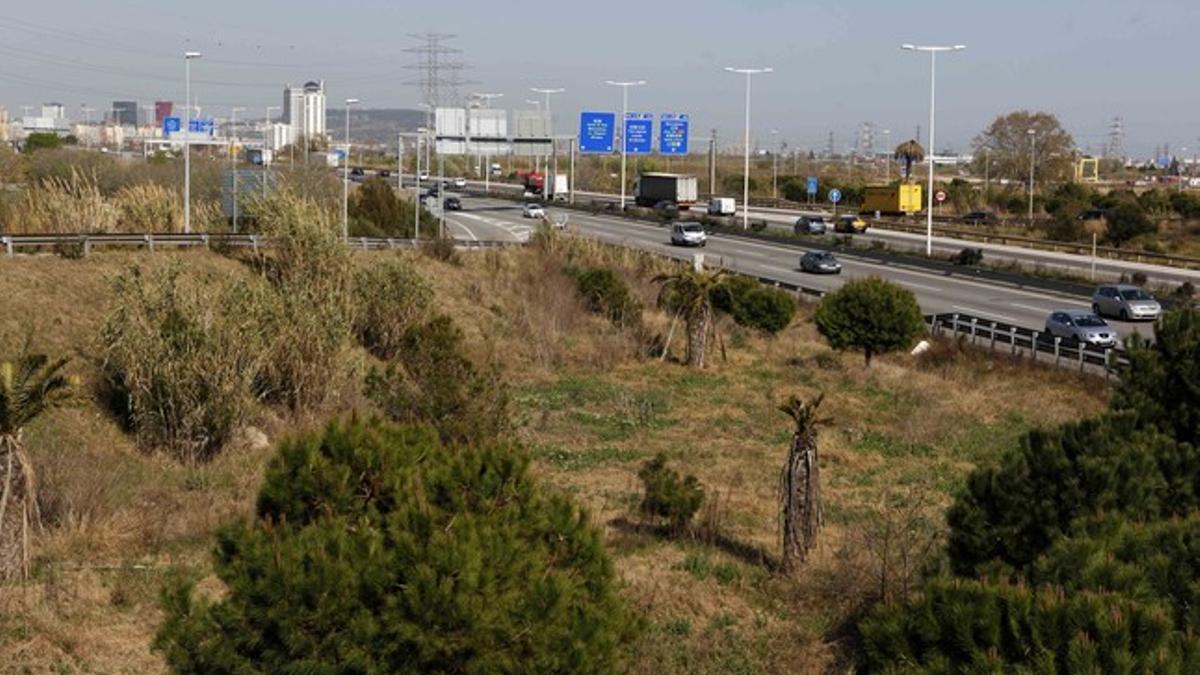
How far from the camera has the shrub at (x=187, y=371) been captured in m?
23.2

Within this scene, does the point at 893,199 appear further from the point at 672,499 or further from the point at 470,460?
the point at 470,460

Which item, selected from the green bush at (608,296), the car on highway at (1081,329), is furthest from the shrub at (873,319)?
the green bush at (608,296)

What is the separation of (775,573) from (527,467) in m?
6.96

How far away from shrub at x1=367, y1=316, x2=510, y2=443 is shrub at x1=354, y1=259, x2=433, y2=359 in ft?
47.0

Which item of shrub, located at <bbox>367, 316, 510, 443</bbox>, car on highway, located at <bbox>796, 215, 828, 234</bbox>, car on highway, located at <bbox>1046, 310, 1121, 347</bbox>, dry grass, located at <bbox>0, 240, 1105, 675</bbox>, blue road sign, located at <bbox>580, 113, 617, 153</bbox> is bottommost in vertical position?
dry grass, located at <bbox>0, 240, 1105, 675</bbox>

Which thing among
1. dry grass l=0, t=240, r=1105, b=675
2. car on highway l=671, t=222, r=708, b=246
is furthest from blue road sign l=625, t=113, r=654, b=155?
dry grass l=0, t=240, r=1105, b=675

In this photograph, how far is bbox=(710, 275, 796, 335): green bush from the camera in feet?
128

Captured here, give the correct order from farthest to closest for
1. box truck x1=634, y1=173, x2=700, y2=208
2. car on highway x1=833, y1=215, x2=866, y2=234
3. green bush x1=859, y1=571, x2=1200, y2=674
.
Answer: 1. box truck x1=634, y1=173, x2=700, y2=208
2. car on highway x1=833, y1=215, x2=866, y2=234
3. green bush x1=859, y1=571, x2=1200, y2=674

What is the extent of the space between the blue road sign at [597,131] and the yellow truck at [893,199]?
58.8 ft

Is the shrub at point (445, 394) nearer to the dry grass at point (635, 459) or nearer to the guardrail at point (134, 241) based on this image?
the dry grass at point (635, 459)

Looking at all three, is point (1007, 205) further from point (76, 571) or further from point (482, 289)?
point (76, 571)

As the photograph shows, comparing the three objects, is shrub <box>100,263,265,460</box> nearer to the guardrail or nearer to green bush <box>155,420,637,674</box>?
the guardrail

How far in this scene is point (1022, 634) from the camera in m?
6.67

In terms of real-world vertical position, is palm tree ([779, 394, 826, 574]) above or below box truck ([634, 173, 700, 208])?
below
